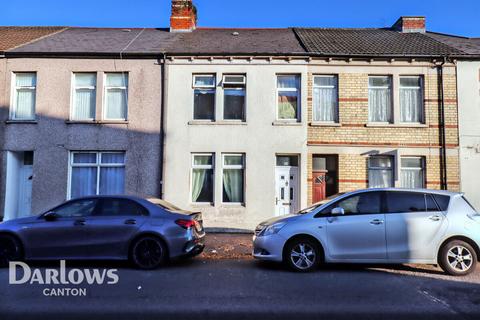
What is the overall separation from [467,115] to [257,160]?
7.22 meters

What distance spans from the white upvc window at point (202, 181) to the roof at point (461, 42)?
9.69 m

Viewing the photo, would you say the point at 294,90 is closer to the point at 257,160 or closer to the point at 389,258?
the point at 257,160

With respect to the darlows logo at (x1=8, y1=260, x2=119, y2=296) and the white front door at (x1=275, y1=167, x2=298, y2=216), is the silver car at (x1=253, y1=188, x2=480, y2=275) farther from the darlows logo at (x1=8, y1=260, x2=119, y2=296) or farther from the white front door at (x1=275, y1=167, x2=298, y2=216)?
the white front door at (x1=275, y1=167, x2=298, y2=216)

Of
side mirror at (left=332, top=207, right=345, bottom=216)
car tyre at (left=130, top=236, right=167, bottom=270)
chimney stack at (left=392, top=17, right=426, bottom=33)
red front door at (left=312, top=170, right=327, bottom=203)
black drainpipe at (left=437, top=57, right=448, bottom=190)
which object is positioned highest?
chimney stack at (left=392, top=17, right=426, bottom=33)

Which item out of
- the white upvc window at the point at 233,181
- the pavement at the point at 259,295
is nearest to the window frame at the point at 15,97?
the white upvc window at the point at 233,181

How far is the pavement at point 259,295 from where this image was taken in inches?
188

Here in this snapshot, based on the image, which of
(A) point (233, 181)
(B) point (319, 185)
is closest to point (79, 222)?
(A) point (233, 181)

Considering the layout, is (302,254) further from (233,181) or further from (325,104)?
(325,104)

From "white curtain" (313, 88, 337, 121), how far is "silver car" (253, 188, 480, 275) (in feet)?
20.1

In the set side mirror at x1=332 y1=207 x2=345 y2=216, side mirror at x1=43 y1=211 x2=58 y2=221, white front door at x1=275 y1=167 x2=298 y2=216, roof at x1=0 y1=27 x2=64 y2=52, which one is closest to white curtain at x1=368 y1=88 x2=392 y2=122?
white front door at x1=275 y1=167 x2=298 y2=216

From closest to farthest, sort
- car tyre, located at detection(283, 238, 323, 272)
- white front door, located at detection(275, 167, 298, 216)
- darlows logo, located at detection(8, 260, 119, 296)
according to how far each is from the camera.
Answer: darlows logo, located at detection(8, 260, 119, 296) < car tyre, located at detection(283, 238, 323, 272) < white front door, located at detection(275, 167, 298, 216)

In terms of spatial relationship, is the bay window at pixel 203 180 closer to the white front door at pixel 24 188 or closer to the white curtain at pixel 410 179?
the white front door at pixel 24 188

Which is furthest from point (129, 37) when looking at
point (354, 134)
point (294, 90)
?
point (354, 134)

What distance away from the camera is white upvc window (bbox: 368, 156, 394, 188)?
1254 centimetres
